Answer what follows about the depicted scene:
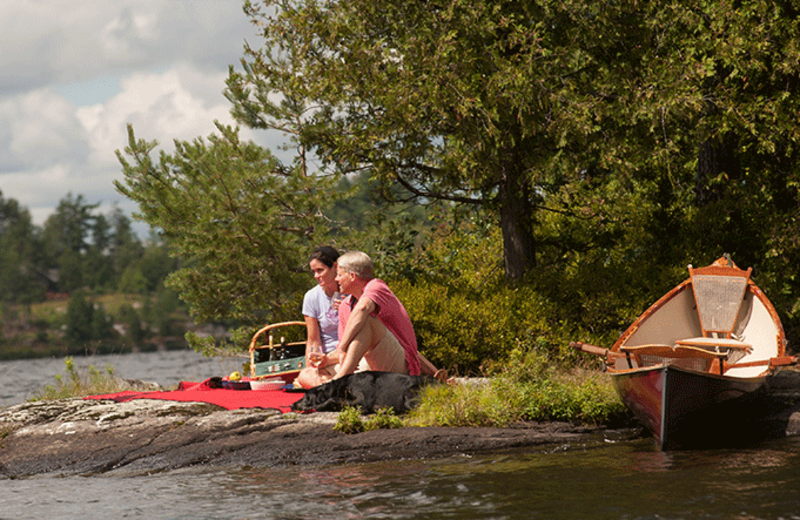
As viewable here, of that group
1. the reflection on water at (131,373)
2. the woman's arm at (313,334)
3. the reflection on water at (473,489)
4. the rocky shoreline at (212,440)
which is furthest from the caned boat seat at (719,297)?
the reflection on water at (131,373)

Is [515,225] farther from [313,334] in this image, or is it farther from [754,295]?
[313,334]

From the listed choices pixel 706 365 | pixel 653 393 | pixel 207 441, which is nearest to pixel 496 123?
pixel 706 365

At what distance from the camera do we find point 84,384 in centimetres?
1215

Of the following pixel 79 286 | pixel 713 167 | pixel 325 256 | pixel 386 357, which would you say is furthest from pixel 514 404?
pixel 79 286

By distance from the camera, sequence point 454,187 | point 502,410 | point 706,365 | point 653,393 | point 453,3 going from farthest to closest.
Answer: point 454,187, point 453,3, point 706,365, point 502,410, point 653,393

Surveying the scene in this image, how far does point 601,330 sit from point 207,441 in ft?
19.9

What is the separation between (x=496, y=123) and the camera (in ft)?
37.1

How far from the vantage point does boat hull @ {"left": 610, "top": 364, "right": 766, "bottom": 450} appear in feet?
24.7

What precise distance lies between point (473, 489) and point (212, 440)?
115 inches

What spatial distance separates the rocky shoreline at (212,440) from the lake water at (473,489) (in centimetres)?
20

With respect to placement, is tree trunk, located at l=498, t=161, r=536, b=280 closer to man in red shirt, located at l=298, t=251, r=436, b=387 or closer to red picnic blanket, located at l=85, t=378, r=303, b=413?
man in red shirt, located at l=298, t=251, r=436, b=387

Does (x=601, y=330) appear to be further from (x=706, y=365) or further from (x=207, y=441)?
(x=207, y=441)

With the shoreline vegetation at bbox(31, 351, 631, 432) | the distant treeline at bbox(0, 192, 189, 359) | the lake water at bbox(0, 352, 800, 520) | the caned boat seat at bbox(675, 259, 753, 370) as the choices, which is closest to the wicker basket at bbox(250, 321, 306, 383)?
the shoreline vegetation at bbox(31, 351, 631, 432)

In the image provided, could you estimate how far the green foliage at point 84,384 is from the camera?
1158 centimetres
